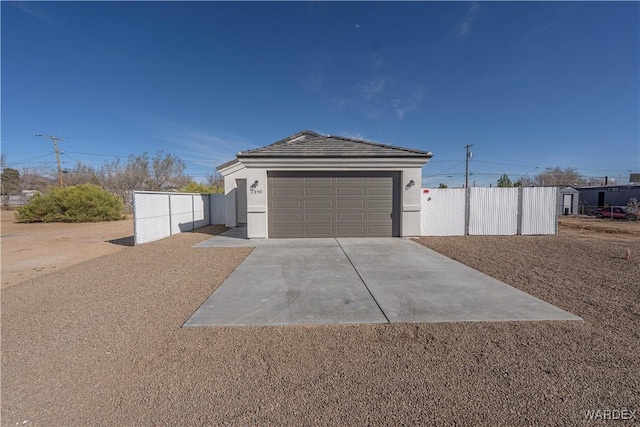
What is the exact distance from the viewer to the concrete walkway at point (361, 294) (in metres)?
3.89

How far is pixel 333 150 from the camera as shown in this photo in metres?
10.7

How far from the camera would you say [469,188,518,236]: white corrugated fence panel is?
11438 millimetres

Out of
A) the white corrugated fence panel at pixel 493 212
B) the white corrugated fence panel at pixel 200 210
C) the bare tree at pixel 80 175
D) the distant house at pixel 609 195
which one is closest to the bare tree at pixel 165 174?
the bare tree at pixel 80 175

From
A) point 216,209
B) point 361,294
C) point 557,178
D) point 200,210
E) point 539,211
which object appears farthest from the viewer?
point 557,178

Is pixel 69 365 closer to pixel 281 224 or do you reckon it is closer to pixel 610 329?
pixel 610 329

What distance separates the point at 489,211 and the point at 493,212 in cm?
19

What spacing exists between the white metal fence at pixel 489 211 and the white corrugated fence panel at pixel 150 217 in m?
11.4

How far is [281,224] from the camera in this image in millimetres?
10734

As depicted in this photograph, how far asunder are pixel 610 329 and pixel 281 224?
912 cm

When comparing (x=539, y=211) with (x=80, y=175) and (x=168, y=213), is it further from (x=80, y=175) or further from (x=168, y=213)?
(x=80, y=175)

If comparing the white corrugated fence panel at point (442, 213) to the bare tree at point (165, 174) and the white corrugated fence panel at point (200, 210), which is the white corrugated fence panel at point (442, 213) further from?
the bare tree at point (165, 174)

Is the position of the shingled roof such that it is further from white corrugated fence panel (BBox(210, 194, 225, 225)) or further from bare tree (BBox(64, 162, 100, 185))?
bare tree (BBox(64, 162, 100, 185))

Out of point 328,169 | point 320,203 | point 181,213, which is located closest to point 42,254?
point 181,213

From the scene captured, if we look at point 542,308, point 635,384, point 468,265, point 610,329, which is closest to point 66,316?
point 635,384
